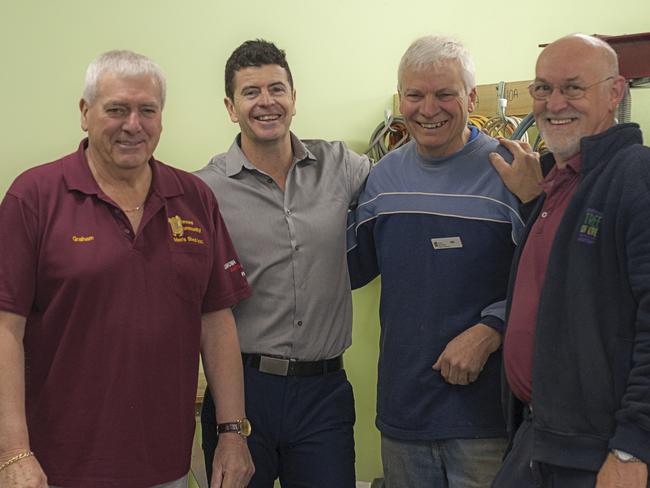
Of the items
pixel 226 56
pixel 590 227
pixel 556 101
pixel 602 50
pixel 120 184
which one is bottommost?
pixel 590 227

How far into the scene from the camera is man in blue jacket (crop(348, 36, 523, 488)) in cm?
192

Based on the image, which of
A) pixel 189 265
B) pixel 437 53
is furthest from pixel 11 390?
pixel 437 53

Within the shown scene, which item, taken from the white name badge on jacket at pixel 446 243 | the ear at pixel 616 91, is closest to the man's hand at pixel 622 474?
the white name badge on jacket at pixel 446 243

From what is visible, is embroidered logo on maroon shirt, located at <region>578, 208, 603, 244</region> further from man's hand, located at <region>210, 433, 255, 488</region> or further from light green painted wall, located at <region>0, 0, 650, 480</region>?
light green painted wall, located at <region>0, 0, 650, 480</region>

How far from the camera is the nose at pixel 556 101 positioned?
1686 mm

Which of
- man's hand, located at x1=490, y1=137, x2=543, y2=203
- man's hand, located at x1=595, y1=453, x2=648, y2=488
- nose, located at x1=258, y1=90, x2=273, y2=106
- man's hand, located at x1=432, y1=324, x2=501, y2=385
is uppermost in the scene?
nose, located at x1=258, y1=90, x2=273, y2=106

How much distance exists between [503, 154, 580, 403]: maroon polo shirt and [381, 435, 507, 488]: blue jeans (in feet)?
0.83

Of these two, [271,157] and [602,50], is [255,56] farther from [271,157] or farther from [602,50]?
[602,50]

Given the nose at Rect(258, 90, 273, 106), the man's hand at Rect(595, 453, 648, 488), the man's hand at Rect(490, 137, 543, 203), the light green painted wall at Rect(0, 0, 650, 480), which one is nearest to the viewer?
the man's hand at Rect(595, 453, 648, 488)

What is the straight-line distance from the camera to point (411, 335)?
1979 mm

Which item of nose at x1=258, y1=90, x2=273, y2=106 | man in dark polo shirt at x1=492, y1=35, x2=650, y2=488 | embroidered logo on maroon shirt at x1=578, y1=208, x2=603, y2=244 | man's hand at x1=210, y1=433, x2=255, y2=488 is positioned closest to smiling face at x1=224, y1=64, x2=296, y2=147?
nose at x1=258, y1=90, x2=273, y2=106

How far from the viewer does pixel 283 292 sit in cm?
212

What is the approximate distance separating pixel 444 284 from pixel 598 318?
0.49 m

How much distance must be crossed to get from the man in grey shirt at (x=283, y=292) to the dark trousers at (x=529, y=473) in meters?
0.55
